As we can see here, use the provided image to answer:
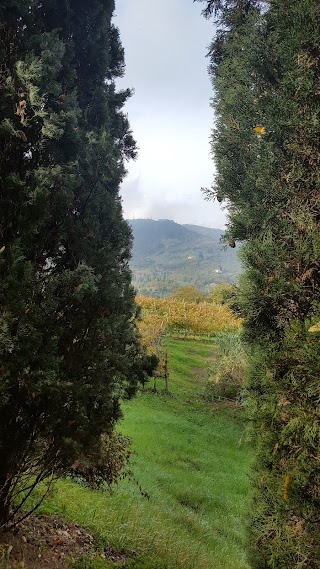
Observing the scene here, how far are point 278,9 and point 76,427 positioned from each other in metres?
5.24

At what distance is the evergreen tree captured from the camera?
316 centimetres

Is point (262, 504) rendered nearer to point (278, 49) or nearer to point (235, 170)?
point (235, 170)

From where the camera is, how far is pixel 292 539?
136 inches

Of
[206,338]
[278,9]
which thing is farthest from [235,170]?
[206,338]

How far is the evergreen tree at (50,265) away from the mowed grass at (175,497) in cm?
141

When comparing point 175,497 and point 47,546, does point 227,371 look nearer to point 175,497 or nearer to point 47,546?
point 175,497

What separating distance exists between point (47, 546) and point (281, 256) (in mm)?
3915

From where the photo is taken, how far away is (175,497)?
9.09 m

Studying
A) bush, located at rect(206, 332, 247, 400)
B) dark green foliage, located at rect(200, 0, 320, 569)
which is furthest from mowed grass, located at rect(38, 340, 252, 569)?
bush, located at rect(206, 332, 247, 400)

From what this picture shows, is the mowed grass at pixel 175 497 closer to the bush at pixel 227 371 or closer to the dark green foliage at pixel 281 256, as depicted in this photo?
the dark green foliage at pixel 281 256

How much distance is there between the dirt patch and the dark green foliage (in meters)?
1.89

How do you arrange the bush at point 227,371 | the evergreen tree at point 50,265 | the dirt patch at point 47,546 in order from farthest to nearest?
1. the bush at point 227,371
2. the dirt patch at point 47,546
3. the evergreen tree at point 50,265

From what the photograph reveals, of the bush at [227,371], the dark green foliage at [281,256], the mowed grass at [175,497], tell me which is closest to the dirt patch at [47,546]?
the mowed grass at [175,497]

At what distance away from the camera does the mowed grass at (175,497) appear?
469 centimetres
